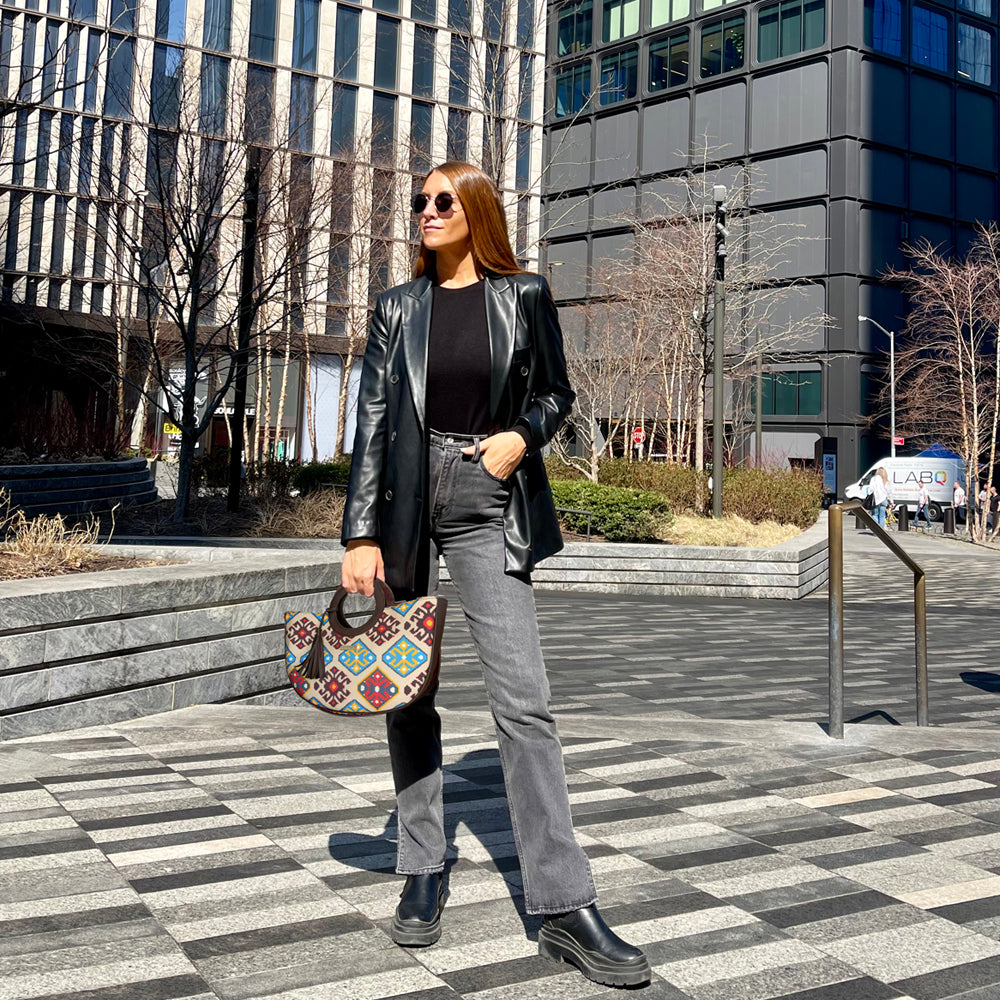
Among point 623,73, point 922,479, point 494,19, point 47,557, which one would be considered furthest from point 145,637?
point 623,73

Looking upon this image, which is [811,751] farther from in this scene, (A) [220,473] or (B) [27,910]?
(A) [220,473]

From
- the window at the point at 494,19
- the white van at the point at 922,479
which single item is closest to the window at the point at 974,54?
the white van at the point at 922,479

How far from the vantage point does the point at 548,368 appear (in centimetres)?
317

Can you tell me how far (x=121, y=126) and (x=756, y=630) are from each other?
41.5 ft

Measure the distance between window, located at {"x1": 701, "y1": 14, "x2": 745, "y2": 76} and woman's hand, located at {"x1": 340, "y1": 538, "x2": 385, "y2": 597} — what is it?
6109 cm

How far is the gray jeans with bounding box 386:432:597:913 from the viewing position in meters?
2.96

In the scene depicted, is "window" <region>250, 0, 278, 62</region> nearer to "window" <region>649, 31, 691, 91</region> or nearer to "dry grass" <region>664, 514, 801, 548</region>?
"window" <region>649, 31, 691, 91</region>

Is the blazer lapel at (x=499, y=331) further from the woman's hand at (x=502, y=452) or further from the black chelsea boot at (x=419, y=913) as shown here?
the black chelsea boot at (x=419, y=913)

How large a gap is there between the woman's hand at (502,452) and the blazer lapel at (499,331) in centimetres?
13

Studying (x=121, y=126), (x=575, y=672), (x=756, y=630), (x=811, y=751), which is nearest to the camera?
(x=811, y=751)

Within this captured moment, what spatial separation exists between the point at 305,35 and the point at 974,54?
3400 centimetres

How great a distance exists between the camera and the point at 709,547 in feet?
50.2

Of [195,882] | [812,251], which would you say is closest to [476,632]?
[195,882]

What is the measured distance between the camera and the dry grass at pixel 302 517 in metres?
16.5
